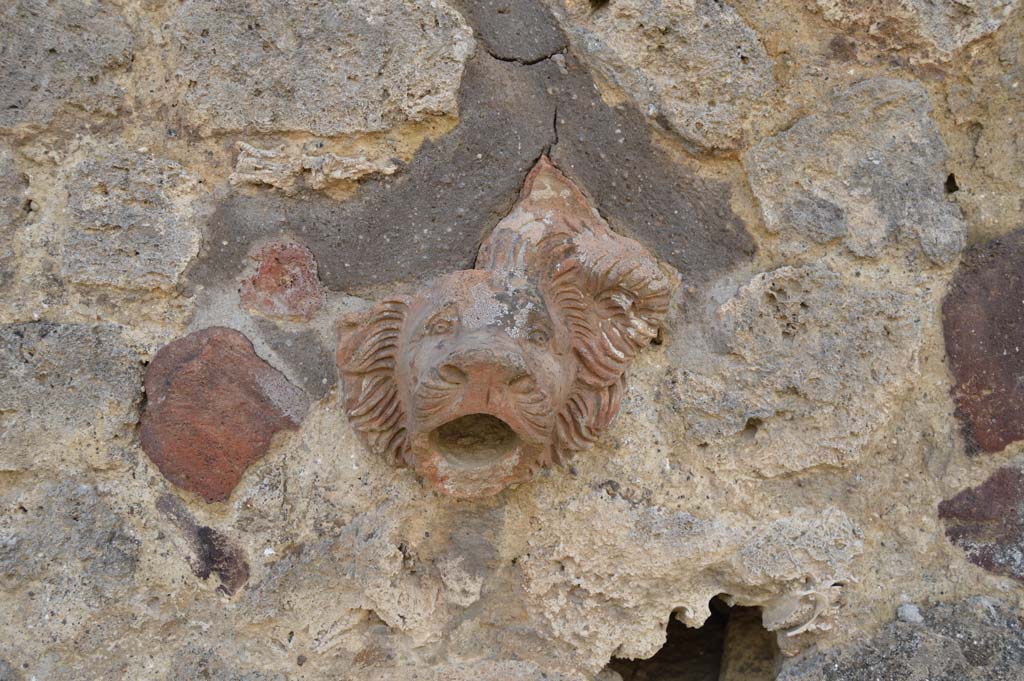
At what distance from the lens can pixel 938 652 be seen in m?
1.20

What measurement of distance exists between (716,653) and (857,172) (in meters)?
0.81

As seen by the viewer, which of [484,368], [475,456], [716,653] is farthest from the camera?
[716,653]

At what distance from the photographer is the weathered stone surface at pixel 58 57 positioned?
1138 mm

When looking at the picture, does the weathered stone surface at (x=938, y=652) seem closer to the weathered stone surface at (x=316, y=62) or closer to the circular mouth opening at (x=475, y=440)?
the circular mouth opening at (x=475, y=440)

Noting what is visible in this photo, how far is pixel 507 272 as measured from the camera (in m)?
1.11

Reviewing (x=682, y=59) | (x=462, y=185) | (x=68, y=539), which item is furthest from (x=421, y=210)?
(x=68, y=539)

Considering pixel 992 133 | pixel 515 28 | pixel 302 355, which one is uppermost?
pixel 992 133

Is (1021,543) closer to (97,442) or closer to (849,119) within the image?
(849,119)

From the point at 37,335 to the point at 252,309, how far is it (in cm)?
27

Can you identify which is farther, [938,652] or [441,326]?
[938,652]

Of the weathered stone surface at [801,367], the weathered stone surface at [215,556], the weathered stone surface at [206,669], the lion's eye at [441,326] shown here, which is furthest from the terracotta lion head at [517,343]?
the weathered stone surface at [206,669]

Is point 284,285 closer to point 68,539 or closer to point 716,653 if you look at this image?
point 68,539

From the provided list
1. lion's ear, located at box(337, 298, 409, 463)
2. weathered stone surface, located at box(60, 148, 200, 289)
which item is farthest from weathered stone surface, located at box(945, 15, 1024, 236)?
weathered stone surface, located at box(60, 148, 200, 289)

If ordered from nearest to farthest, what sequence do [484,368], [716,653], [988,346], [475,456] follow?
[484,368], [475,456], [988,346], [716,653]
